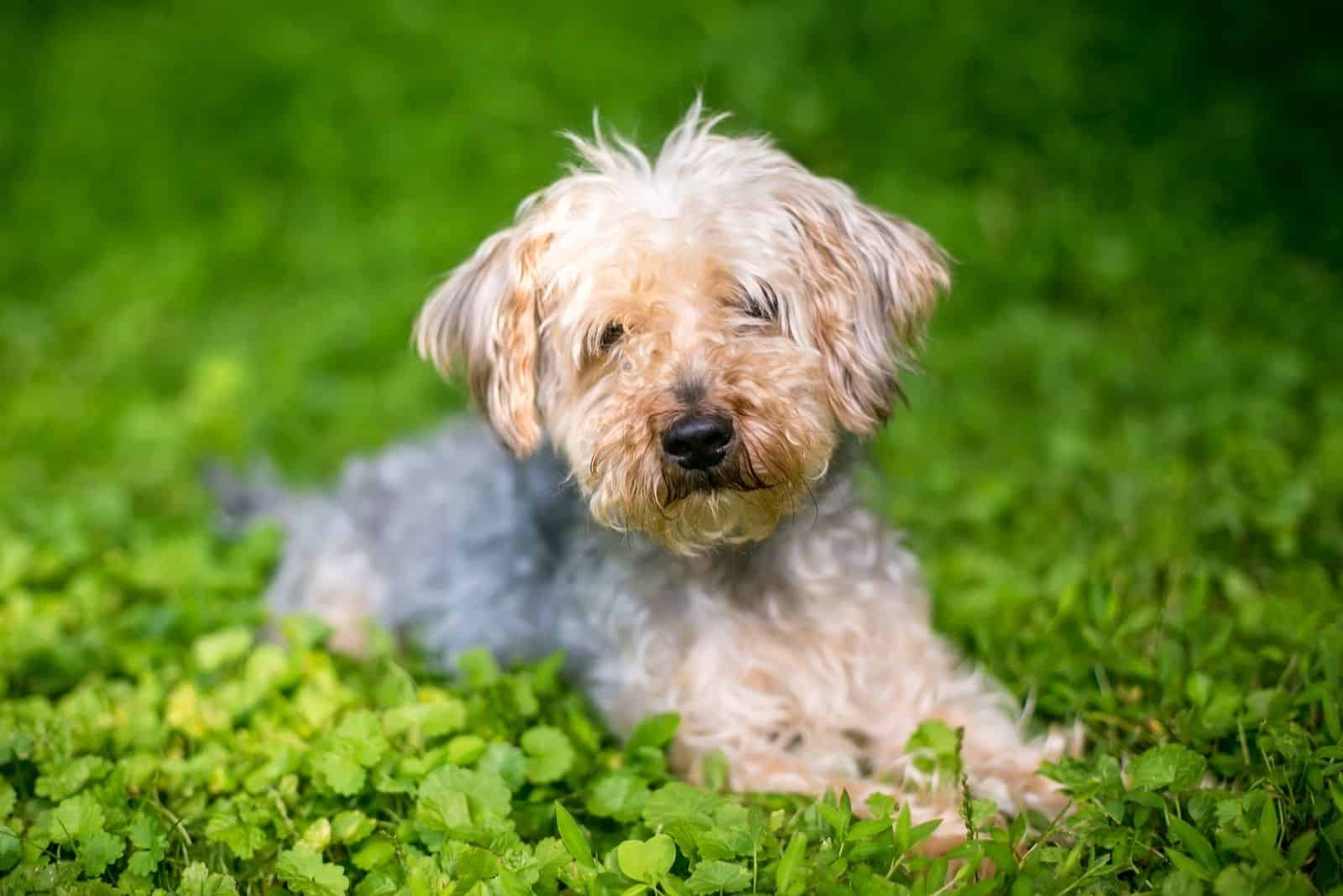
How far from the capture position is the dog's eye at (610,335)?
3.07 meters

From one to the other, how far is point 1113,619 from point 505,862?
201 centimetres

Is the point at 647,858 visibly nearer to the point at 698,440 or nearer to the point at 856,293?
the point at 698,440

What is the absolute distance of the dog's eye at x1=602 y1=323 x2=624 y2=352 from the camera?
3072mm

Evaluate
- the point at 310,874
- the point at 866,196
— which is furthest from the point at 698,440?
the point at 866,196

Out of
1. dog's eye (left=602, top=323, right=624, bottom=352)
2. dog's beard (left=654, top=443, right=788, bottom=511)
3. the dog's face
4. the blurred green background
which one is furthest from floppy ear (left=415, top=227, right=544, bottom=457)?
the blurred green background

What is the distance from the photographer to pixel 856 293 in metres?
3.11

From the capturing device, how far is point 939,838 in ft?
9.50

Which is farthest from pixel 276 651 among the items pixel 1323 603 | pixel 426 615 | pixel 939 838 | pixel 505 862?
pixel 1323 603

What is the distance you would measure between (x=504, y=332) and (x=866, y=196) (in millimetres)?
3763

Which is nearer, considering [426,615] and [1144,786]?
[1144,786]

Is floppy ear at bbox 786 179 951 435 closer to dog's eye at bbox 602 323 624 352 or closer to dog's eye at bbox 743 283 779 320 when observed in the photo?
dog's eye at bbox 743 283 779 320

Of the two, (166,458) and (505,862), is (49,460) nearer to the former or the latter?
(166,458)

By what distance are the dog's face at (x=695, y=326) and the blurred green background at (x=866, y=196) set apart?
3.88ft

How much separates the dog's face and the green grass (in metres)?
0.73
